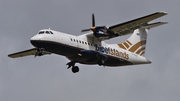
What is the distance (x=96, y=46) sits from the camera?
3519 centimetres

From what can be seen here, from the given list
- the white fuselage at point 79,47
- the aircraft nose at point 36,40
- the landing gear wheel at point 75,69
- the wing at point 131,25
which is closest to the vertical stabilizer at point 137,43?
the white fuselage at point 79,47

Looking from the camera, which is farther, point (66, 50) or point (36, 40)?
point (66, 50)

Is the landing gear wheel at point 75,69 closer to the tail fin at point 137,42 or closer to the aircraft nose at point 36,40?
the tail fin at point 137,42

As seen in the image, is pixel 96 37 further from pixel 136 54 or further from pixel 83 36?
pixel 136 54

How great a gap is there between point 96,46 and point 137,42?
204 inches

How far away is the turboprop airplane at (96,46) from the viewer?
106ft

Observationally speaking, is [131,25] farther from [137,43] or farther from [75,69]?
[75,69]

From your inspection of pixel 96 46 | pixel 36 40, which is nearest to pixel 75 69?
pixel 96 46

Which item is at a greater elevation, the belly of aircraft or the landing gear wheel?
the belly of aircraft

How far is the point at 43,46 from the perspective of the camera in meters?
31.9

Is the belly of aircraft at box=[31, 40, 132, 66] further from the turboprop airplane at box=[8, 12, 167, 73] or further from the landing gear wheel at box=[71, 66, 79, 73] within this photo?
the landing gear wheel at box=[71, 66, 79, 73]

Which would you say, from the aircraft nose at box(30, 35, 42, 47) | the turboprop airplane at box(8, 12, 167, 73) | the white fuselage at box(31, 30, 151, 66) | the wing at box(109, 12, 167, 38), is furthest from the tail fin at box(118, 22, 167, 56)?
the aircraft nose at box(30, 35, 42, 47)

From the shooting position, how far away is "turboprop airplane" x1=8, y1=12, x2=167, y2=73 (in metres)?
32.2

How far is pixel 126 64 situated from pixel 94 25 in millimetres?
4036
